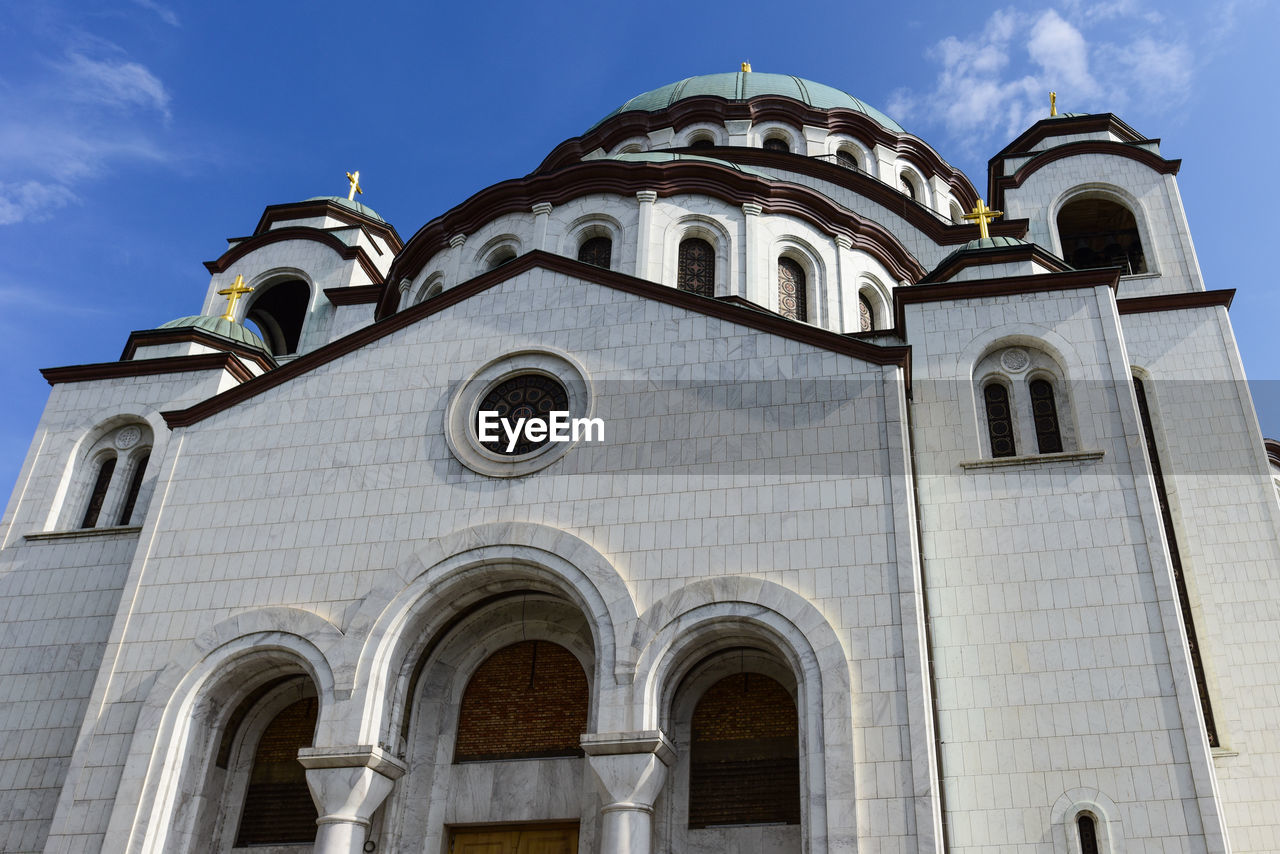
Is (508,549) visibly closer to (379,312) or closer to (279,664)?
(279,664)

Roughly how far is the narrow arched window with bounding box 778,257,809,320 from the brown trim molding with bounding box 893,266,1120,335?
405 centimetres

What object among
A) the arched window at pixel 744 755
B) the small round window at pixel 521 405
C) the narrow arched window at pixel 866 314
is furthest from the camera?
the narrow arched window at pixel 866 314

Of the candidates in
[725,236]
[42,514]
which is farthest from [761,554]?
[42,514]

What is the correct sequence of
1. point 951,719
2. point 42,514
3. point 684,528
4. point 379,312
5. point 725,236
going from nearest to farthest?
point 951,719 → point 684,528 → point 42,514 → point 725,236 → point 379,312

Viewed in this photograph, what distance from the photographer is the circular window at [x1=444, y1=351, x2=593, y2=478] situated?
46.7 ft

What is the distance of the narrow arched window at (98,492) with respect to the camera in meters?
17.4

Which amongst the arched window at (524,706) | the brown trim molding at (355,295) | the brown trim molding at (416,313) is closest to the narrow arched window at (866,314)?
the brown trim molding at (416,313)

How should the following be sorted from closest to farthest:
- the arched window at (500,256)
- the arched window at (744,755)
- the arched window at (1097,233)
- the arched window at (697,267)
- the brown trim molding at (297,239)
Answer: the arched window at (744,755), the arched window at (697,267), the arched window at (500,256), the arched window at (1097,233), the brown trim molding at (297,239)

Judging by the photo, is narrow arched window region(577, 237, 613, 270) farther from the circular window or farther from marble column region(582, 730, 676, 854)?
marble column region(582, 730, 676, 854)

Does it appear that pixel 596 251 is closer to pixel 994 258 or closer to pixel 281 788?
pixel 994 258

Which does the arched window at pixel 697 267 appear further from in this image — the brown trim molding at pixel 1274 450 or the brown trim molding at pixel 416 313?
the brown trim molding at pixel 1274 450

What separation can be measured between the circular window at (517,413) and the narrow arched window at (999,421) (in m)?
5.13

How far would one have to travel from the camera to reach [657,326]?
1485 centimetres

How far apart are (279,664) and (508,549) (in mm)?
3253
